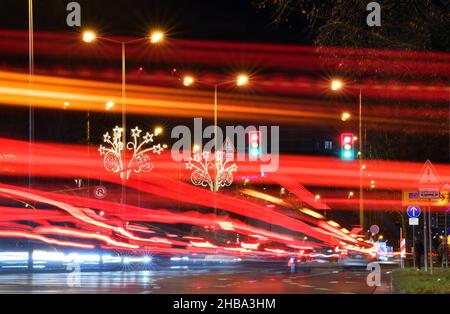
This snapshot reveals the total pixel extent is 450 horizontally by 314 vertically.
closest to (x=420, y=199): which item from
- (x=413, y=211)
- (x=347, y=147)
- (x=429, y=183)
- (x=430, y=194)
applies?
(x=430, y=194)

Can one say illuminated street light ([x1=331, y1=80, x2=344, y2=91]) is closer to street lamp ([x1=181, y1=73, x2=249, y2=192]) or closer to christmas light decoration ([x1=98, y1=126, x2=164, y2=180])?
christmas light decoration ([x1=98, y1=126, x2=164, y2=180])

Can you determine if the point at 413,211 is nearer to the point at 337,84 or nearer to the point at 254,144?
the point at 254,144

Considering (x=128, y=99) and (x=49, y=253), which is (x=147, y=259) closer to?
(x=49, y=253)

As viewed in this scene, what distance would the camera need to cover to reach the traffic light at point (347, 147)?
27.0m

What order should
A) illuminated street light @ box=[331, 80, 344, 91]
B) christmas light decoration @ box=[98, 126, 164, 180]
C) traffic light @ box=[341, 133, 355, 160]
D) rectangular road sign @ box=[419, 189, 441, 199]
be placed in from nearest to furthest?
illuminated street light @ box=[331, 80, 344, 91] → rectangular road sign @ box=[419, 189, 441, 199] → traffic light @ box=[341, 133, 355, 160] → christmas light decoration @ box=[98, 126, 164, 180]

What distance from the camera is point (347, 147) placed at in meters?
27.0

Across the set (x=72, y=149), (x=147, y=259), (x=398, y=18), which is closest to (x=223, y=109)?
(x=72, y=149)

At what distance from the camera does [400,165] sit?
32406mm

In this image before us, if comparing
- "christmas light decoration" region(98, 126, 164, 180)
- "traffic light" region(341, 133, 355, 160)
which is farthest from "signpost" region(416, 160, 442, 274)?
"christmas light decoration" region(98, 126, 164, 180)

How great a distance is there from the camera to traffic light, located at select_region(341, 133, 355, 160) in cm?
2698

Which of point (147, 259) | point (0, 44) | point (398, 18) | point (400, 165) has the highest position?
point (0, 44)

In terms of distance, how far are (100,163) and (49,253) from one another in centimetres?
1551

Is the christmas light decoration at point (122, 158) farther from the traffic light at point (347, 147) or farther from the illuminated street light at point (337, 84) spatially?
the illuminated street light at point (337, 84)
